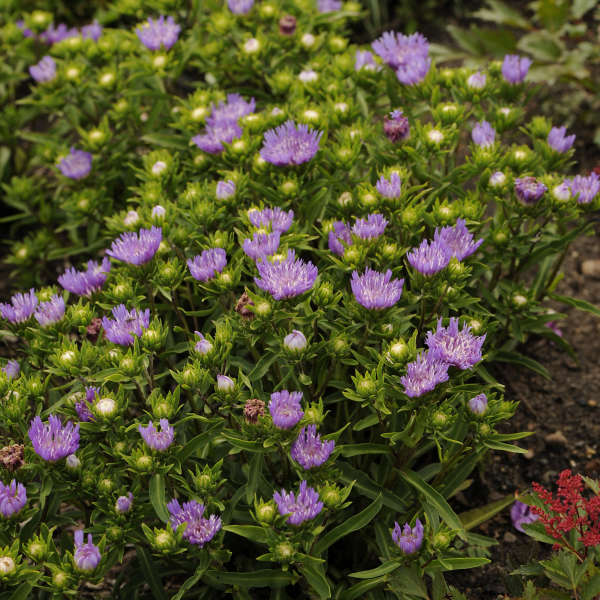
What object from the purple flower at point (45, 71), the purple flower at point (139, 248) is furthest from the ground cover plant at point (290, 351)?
the purple flower at point (45, 71)

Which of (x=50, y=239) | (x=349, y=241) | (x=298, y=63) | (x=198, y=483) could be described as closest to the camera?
(x=198, y=483)

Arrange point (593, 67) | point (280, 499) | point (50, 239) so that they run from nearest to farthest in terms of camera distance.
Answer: point (280, 499), point (50, 239), point (593, 67)

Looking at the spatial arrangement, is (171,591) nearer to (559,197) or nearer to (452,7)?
(559,197)

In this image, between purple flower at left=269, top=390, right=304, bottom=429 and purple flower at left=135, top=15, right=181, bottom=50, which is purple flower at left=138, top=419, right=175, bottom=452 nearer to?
purple flower at left=269, top=390, right=304, bottom=429

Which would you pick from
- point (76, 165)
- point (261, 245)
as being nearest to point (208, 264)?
point (261, 245)

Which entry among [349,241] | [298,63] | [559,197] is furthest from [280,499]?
[298,63]

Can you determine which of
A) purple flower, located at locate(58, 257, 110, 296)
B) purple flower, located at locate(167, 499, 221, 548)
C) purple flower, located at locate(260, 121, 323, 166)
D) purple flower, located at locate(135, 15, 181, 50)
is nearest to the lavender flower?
purple flower, located at locate(135, 15, 181, 50)

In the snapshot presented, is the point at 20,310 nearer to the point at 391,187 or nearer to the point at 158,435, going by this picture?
the point at 158,435
